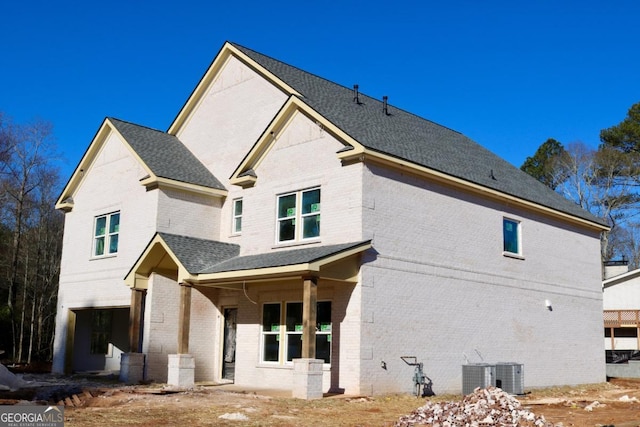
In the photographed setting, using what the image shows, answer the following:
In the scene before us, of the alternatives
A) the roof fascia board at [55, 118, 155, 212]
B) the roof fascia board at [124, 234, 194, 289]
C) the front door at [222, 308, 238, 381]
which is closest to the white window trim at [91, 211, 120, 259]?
the roof fascia board at [55, 118, 155, 212]

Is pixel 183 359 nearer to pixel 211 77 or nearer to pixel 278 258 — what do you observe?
pixel 278 258

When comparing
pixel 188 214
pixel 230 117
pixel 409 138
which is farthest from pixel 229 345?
pixel 409 138

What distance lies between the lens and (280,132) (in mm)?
21688

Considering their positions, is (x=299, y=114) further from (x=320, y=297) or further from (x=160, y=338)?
(x=160, y=338)

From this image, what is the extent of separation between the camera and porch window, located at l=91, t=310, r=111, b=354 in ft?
92.2

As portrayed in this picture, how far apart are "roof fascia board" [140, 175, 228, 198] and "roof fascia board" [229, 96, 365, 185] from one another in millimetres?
1764

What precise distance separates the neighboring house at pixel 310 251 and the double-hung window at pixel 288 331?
0.05 m

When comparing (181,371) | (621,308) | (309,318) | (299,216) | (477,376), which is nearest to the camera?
(309,318)

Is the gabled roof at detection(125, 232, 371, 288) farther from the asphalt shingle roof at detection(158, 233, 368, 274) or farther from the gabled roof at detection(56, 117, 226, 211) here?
the gabled roof at detection(56, 117, 226, 211)

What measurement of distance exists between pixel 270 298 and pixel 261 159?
14.2 ft

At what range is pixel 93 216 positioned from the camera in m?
26.4

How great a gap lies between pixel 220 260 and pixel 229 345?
113 inches

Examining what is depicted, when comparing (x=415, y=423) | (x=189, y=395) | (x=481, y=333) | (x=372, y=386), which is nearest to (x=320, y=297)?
(x=372, y=386)

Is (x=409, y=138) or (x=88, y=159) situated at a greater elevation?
(x=88, y=159)
